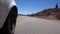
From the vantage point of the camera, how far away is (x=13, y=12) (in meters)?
6.38

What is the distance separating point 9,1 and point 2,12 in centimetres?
Result: 58

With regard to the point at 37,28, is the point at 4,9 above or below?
above

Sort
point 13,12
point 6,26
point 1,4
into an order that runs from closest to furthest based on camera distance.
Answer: point 1,4 < point 6,26 < point 13,12

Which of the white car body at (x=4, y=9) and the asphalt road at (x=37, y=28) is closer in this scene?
the white car body at (x=4, y=9)

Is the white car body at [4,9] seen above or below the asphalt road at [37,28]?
above

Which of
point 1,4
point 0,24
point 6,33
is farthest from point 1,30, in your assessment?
point 1,4

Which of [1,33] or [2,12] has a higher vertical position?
[2,12]

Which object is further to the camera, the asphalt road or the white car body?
the asphalt road

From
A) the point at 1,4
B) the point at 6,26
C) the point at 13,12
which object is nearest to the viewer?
the point at 1,4

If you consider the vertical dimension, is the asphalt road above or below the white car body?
below

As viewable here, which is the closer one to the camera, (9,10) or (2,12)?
(2,12)

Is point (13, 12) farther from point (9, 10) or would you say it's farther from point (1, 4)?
point (1, 4)

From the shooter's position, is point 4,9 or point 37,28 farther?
point 37,28

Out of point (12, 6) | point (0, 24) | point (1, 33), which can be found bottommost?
point (1, 33)
